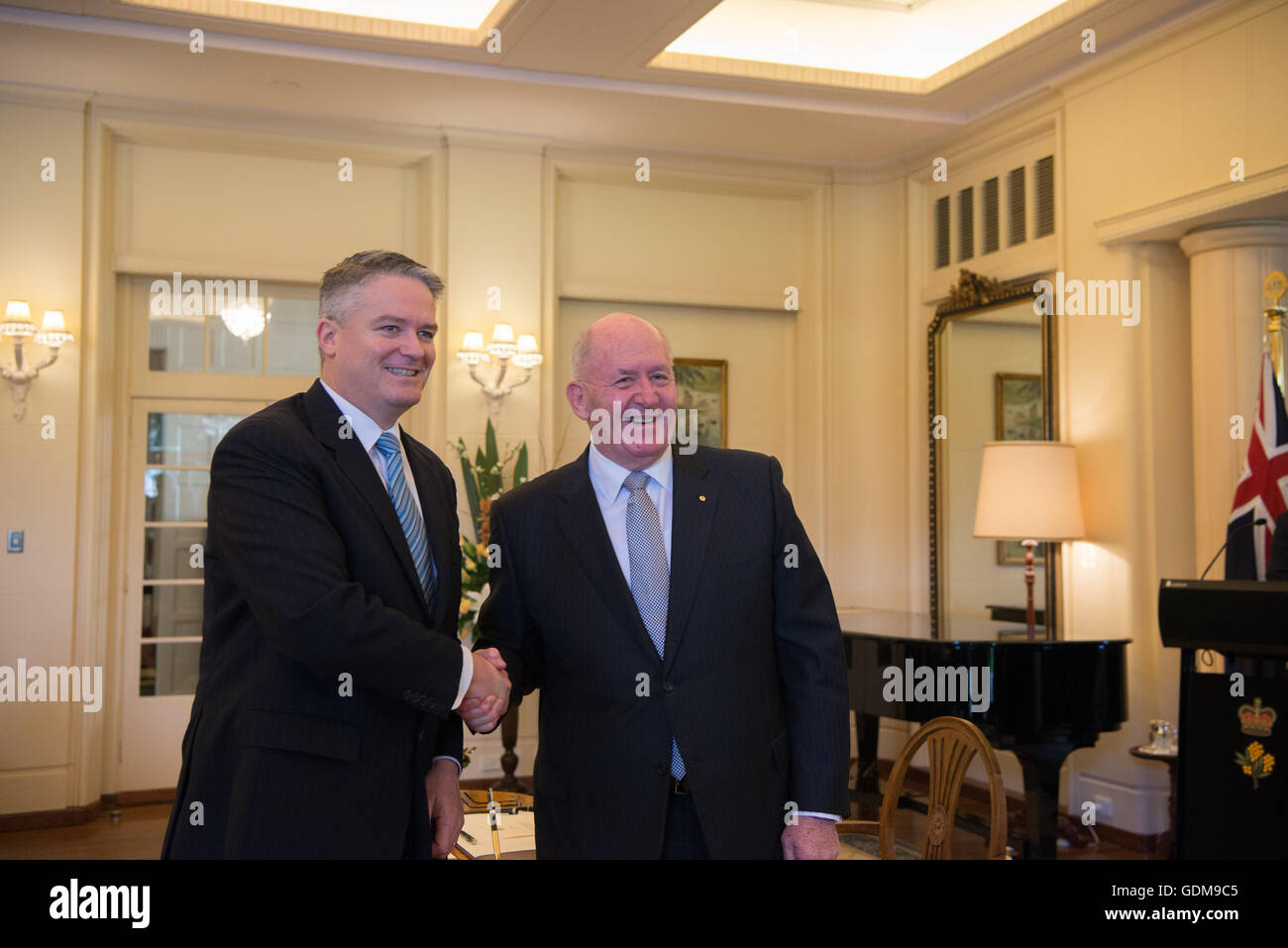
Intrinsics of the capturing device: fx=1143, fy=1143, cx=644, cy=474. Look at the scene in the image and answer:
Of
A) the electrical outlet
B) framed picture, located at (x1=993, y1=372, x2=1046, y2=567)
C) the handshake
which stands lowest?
the electrical outlet

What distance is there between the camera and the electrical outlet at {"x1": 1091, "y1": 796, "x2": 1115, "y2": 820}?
557 cm

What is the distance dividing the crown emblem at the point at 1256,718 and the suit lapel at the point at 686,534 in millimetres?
2782

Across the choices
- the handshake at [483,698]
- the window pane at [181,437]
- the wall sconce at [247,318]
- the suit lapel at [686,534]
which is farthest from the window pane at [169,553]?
the handshake at [483,698]

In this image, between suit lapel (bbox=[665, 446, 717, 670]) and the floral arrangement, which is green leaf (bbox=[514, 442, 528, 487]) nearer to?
the floral arrangement

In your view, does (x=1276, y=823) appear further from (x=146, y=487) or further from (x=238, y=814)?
(x=146, y=487)

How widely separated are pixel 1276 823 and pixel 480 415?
447cm

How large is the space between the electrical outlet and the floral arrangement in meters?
3.31

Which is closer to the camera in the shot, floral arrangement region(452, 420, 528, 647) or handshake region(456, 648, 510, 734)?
handshake region(456, 648, 510, 734)

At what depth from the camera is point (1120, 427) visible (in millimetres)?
5586

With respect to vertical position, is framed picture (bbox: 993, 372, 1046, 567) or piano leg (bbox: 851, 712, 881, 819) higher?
framed picture (bbox: 993, 372, 1046, 567)

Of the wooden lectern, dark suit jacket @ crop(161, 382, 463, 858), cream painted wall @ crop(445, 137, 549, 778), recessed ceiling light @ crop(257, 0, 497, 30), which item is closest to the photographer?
dark suit jacket @ crop(161, 382, 463, 858)

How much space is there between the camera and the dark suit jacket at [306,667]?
5.53 feet

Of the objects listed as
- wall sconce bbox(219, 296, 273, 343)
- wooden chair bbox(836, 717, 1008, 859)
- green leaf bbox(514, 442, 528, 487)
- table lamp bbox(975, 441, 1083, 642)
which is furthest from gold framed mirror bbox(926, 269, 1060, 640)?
wall sconce bbox(219, 296, 273, 343)

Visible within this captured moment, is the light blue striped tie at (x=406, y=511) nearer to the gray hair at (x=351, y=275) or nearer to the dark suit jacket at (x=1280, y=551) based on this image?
the gray hair at (x=351, y=275)
